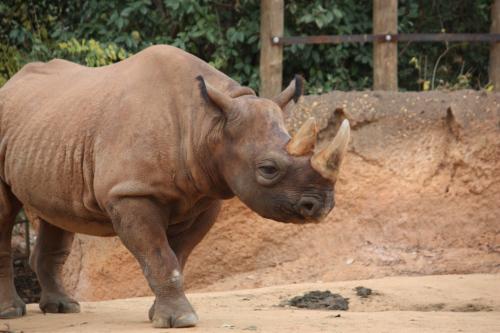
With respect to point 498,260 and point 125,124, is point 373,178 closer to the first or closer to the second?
point 498,260

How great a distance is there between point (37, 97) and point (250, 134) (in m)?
2.11

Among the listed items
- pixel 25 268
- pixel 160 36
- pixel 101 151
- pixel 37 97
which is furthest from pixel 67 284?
pixel 101 151

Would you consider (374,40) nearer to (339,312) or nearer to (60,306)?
(339,312)

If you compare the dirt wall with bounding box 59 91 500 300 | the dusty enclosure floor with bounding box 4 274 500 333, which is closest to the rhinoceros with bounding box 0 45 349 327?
the dusty enclosure floor with bounding box 4 274 500 333

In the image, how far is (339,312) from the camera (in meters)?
8.72

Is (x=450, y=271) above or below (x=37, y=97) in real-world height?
below

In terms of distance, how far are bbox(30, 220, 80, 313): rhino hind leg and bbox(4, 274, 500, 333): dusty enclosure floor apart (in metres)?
0.14

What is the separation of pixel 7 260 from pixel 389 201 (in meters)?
4.31

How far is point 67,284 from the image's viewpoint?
40.8ft

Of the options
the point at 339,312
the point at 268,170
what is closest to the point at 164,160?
the point at 268,170

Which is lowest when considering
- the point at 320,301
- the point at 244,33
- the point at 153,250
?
the point at 320,301

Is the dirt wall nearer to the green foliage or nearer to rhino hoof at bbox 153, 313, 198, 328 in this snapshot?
the green foliage

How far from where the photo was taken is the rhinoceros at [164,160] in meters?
7.47

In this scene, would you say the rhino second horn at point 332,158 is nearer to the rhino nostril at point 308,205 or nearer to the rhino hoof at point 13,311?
the rhino nostril at point 308,205
